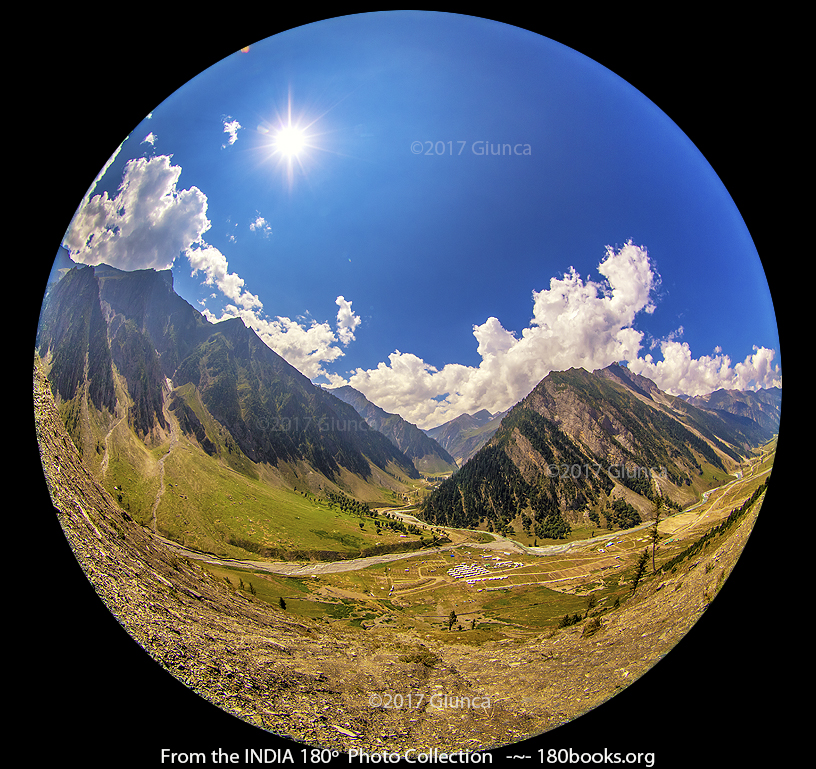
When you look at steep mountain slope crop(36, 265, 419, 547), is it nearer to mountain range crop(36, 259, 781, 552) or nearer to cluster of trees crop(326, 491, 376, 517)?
mountain range crop(36, 259, 781, 552)

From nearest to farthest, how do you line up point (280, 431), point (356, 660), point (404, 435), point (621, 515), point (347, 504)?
point (356, 660) < point (621, 515) < point (280, 431) < point (347, 504) < point (404, 435)

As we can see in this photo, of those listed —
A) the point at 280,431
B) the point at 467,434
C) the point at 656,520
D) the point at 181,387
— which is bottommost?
the point at 656,520

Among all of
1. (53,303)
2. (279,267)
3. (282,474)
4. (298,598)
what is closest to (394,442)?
(282,474)

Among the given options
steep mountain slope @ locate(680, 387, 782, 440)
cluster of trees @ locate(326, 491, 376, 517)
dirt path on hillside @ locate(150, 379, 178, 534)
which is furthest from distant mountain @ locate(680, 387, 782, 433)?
dirt path on hillside @ locate(150, 379, 178, 534)

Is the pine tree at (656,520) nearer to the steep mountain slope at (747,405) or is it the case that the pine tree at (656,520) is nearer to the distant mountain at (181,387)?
the steep mountain slope at (747,405)

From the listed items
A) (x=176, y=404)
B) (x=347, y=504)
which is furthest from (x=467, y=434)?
(x=176, y=404)

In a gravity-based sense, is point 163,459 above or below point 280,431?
below

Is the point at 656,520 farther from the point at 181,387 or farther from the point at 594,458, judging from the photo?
the point at 181,387

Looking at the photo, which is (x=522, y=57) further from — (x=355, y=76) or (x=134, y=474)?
(x=134, y=474)
